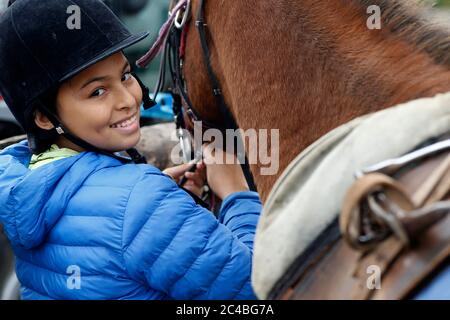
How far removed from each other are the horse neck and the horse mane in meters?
0.01

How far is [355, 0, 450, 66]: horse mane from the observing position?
1433 mm

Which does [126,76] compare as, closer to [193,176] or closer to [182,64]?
[182,64]

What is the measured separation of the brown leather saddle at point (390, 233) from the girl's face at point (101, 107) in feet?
2.48

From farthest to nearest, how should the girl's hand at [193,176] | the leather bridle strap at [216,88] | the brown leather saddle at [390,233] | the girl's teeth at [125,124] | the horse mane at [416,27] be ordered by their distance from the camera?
the girl's hand at [193,176] < the leather bridle strap at [216,88] < the girl's teeth at [125,124] < the horse mane at [416,27] < the brown leather saddle at [390,233]

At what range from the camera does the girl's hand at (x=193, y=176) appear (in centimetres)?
227

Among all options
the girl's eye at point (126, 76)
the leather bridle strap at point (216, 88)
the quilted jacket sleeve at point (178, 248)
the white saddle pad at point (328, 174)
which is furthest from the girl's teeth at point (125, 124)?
the white saddle pad at point (328, 174)

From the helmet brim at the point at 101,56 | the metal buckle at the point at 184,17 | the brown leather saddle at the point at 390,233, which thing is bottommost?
the brown leather saddle at the point at 390,233

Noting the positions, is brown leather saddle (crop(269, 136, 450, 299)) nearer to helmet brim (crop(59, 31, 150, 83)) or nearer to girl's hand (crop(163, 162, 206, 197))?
helmet brim (crop(59, 31, 150, 83))

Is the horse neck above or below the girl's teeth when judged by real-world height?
above

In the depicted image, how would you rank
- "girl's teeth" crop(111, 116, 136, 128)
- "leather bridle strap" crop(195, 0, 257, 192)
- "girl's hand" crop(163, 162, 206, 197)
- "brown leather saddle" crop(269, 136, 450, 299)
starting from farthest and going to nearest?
"girl's hand" crop(163, 162, 206, 197) → "leather bridle strap" crop(195, 0, 257, 192) → "girl's teeth" crop(111, 116, 136, 128) → "brown leather saddle" crop(269, 136, 450, 299)

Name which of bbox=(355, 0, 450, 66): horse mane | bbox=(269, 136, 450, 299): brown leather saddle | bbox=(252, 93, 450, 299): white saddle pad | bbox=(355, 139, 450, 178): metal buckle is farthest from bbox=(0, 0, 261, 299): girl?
bbox=(355, 0, 450, 66): horse mane

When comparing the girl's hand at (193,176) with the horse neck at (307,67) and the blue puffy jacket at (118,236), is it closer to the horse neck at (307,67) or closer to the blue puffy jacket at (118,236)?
the horse neck at (307,67)

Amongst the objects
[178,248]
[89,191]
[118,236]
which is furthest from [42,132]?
[178,248]
